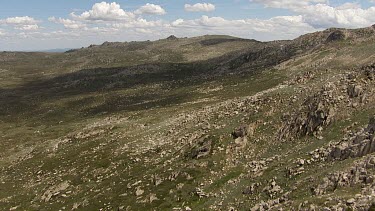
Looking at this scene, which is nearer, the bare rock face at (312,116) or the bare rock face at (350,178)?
the bare rock face at (350,178)

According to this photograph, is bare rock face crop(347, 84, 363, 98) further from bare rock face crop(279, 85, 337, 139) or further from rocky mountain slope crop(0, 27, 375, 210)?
bare rock face crop(279, 85, 337, 139)

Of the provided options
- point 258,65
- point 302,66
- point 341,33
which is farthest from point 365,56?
point 258,65

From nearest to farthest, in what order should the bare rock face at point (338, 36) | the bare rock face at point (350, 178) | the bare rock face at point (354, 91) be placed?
1. the bare rock face at point (350, 178)
2. the bare rock face at point (354, 91)
3. the bare rock face at point (338, 36)

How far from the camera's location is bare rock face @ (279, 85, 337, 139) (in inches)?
1735

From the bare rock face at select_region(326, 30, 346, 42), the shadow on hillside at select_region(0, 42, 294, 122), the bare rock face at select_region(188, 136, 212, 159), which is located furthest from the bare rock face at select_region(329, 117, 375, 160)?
the bare rock face at select_region(326, 30, 346, 42)

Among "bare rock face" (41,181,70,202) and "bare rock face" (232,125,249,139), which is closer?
"bare rock face" (232,125,249,139)

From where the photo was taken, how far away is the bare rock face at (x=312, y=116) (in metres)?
44.1

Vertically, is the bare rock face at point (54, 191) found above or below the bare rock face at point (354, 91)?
below

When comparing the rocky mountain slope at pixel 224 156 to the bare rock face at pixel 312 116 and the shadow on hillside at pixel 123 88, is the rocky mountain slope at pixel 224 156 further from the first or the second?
the shadow on hillside at pixel 123 88

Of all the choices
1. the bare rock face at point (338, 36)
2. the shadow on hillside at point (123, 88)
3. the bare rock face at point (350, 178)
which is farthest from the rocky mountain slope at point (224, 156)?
the bare rock face at point (338, 36)

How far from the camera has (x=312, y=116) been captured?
45.6 metres

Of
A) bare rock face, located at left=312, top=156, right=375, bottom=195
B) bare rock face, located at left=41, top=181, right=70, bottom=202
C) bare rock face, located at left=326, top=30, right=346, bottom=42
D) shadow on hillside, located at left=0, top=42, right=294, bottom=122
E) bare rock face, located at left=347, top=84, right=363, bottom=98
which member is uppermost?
bare rock face, located at left=326, top=30, right=346, bottom=42

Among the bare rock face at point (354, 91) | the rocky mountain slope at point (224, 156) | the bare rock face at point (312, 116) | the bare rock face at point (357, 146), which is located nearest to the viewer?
the bare rock face at point (357, 146)

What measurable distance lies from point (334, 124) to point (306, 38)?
5240 inches
